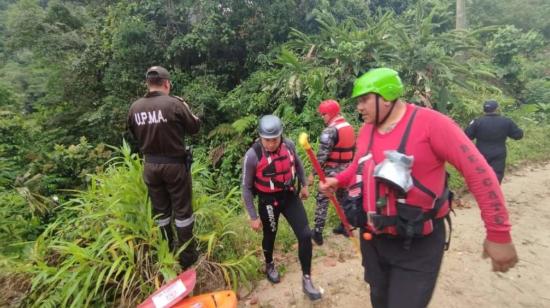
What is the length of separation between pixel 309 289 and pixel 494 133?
136 inches

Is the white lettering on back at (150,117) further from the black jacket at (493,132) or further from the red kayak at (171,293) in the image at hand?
the black jacket at (493,132)

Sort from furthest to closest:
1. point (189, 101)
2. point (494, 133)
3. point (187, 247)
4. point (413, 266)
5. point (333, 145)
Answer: point (189, 101) → point (494, 133) → point (333, 145) → point (187, 247) → point (413, 266)

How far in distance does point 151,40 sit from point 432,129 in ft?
30.7

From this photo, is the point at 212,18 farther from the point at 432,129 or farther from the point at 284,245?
the point at 432,129

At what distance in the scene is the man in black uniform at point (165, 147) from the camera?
10.7 feet

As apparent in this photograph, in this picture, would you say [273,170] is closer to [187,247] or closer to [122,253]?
[187,247]

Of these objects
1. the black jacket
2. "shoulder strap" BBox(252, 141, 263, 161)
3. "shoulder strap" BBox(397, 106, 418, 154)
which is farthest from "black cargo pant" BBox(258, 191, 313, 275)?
the black jacket

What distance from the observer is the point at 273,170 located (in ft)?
10.6

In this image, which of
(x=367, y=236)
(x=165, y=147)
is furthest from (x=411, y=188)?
(x=165, y=147)

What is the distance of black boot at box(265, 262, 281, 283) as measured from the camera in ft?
12.3

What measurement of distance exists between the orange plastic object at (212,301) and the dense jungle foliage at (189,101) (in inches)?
23.6

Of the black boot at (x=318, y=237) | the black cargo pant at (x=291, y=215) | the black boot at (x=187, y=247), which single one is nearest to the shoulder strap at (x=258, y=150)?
the black cargo pant at (x=291, y=215)

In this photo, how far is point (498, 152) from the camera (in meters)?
4.94

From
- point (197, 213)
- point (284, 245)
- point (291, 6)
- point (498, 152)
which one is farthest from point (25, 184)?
point (291, 6)
